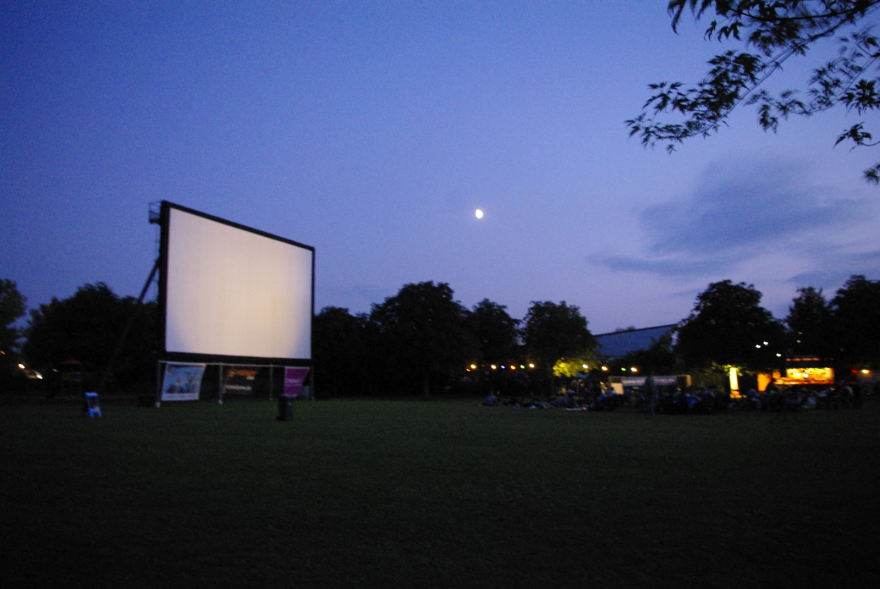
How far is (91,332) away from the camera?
44.8m

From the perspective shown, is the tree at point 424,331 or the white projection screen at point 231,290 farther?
the tree at point 424,331

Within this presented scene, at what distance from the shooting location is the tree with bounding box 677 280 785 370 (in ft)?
102

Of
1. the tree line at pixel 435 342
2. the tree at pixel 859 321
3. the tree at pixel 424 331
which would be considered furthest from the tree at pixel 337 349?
the tree at pixel 859 321

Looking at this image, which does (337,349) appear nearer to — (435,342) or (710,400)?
(435,342)

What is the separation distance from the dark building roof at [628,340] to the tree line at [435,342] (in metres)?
13.4

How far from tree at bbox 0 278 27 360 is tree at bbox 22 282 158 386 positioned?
844cm

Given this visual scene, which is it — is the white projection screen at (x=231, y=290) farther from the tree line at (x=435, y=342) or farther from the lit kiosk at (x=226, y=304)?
the tree line at (x=435, y=342)

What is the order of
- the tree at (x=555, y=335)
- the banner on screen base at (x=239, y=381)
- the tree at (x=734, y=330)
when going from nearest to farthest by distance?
the tree at (x=734, y=330) < the banner on screen base at (x=239, y=381) < the tree at (x=555, y=335)

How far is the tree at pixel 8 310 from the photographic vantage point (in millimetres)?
54438

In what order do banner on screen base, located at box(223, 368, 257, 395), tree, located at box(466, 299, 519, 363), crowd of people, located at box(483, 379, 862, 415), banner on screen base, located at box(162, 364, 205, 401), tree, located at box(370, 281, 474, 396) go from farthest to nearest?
tree, located at box(466, 299, 519, 363) < tree, located at box(370, 281, 474, 396) < banner on screen base, located at box(223, 368, 257, 395) < banner on screen base, located at box(162, 364, 205, 401) < crowd of people, located at box(483, 379, 862, 415)

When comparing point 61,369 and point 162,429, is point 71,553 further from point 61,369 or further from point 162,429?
point 61,369

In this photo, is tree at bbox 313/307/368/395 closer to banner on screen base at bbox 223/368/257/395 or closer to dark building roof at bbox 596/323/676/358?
banner on screen base at bbox 223/368/257/395

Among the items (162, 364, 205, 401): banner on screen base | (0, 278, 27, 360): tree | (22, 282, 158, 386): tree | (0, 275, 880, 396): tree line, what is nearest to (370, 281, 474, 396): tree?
(0, 275, 880, 396): tree line

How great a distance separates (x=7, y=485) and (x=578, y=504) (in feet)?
21.7
